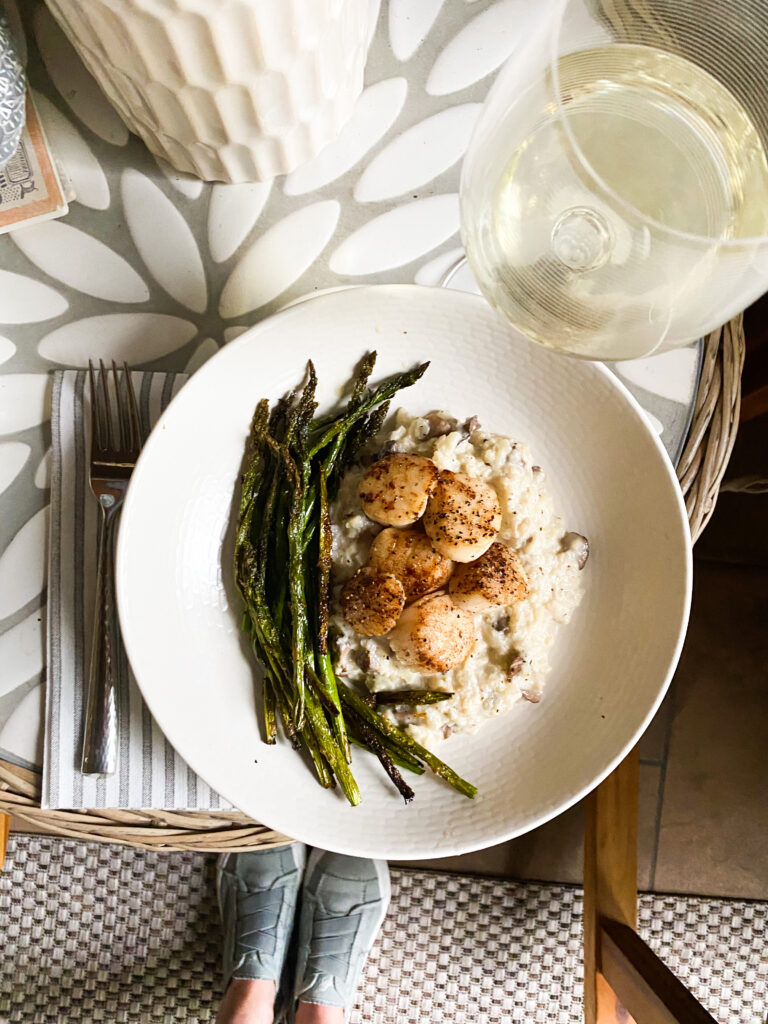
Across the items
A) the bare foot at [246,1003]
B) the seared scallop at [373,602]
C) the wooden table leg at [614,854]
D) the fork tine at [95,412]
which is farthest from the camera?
the bare foot at [246,1003]

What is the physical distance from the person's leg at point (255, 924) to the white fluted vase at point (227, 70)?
5.58 feet

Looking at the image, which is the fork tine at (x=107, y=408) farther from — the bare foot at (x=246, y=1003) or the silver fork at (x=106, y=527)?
the bare foot at (x=246, y=1003)

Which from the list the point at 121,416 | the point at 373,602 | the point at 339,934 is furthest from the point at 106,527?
the point at 339,934

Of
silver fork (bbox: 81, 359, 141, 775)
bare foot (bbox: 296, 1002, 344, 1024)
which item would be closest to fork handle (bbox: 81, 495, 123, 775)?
silver fork (bbox: 81, 359, 141, 775)

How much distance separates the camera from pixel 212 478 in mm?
1243

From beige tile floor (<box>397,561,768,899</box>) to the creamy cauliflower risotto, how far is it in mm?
1091

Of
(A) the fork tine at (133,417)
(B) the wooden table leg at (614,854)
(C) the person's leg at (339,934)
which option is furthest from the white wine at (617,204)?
(C) the person's leg at (339,934)

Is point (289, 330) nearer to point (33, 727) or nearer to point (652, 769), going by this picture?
point (33, 727)

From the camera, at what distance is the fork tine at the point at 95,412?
4.15ft

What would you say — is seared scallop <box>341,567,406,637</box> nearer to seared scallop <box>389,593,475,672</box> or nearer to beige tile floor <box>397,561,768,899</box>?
seared scallop <box>389,593,475,672</box>

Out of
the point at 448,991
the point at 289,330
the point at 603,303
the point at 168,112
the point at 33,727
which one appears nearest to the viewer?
the point at 603,303

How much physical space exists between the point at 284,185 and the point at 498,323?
1.26 feet

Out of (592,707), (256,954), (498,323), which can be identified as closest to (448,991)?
(256,954)

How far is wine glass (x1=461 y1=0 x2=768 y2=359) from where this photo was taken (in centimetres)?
76
